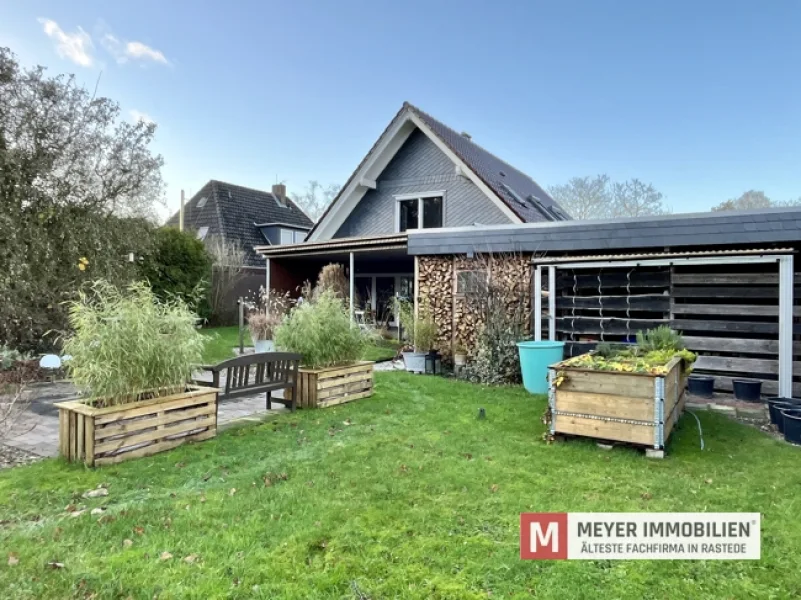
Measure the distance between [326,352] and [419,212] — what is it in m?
8.85

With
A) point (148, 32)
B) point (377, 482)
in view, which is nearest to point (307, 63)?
point (148, 32)

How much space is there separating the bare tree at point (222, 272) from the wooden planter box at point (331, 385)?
519 inches

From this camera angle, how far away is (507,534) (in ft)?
9.55

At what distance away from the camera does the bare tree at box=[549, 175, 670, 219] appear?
109 ft

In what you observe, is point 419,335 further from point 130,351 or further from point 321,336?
point 130,351

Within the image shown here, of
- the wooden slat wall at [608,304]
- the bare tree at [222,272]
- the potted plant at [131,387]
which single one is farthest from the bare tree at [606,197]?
the potted plant at [131,387]

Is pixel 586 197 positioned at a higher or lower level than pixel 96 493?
higher

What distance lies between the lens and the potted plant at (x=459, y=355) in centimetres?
894

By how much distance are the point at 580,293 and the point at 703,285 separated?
1.77 m

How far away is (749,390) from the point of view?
6617 millimetres

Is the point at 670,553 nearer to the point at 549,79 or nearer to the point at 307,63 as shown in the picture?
the point at 307,63

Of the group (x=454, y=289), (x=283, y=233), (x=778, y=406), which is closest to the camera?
(x=778, y=406)

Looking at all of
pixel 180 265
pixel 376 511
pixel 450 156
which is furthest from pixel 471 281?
pixel 180 265

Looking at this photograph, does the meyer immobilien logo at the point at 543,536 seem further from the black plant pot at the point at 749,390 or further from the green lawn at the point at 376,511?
the black plant pot at the point at 749,390
